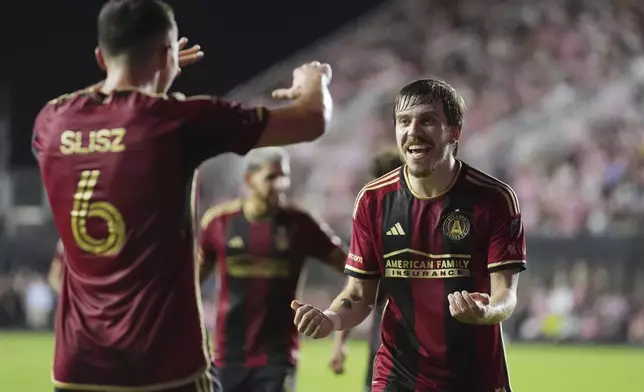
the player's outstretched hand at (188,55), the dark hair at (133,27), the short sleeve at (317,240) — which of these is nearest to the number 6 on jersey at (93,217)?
the dark hair at (133,27)

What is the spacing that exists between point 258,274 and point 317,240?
0.47 meters

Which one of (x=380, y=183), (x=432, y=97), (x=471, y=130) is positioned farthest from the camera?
(x=471, y=130)

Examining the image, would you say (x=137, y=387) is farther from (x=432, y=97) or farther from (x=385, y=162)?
(x=385, y=162)

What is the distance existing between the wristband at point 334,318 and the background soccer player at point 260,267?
2776 millimetres

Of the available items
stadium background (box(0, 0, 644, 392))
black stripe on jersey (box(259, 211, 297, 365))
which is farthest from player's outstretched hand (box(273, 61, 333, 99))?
stadium background (box(0, 0, 644, 392))

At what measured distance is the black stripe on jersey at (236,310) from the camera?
708cm

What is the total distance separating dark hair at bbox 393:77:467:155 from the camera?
435cm

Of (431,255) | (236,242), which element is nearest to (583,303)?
(236,242)

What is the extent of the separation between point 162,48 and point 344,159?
17.0m

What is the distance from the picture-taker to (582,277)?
641 inches

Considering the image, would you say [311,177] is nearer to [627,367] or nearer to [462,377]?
[627,367]

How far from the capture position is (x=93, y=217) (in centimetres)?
346

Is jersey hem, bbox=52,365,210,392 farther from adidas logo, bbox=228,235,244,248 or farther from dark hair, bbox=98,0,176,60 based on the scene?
adidas logo, bbox=228,235,244,248

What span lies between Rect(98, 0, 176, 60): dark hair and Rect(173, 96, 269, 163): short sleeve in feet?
0.71
